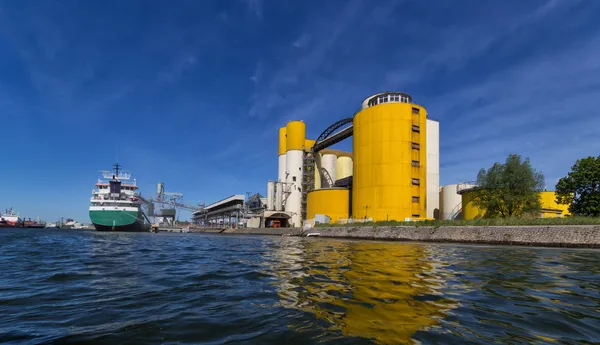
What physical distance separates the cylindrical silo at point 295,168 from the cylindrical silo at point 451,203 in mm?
32937

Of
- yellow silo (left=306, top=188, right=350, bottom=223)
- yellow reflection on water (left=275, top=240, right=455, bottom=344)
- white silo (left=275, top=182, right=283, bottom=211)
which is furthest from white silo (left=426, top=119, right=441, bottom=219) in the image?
yellow reflection on water (left=275, top=240, right=455, bottom=344)

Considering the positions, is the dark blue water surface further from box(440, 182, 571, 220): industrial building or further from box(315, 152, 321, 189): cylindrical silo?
box(315, 152, 321, 189): cylindrical silo

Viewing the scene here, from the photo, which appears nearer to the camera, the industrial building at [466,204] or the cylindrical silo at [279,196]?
the industrial building at [466,204]

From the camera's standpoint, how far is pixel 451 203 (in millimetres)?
52938

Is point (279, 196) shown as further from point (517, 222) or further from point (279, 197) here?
point (517, 222)

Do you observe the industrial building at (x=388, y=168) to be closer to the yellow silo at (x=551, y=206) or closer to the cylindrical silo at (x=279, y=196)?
the cylindrical silo at (x=279, y=196)

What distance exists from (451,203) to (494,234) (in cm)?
2607

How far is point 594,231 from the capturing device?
22312mm

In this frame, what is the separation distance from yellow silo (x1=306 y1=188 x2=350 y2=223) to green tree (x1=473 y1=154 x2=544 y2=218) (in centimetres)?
2486

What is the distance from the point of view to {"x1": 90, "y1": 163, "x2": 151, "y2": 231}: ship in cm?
6012

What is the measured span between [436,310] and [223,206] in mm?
121128

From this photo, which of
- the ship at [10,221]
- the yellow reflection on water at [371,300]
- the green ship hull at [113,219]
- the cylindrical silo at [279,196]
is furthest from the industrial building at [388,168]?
the ship at [10,221]

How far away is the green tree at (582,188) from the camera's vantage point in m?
36.9

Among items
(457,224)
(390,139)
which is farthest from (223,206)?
(457,224)
